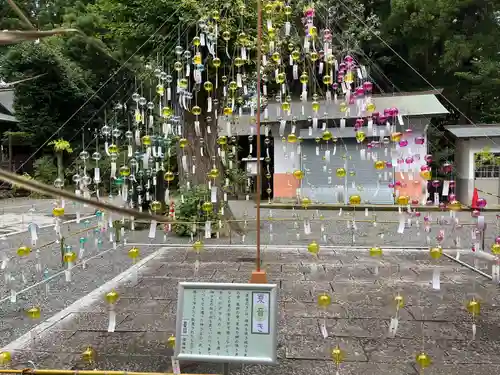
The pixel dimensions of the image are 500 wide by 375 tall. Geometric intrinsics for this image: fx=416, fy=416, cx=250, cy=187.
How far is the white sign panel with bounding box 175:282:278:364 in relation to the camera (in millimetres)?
2689

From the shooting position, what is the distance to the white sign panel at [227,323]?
8.82 ft

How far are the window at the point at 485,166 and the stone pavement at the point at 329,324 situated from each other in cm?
1169

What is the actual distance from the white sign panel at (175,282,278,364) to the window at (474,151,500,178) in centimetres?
1703

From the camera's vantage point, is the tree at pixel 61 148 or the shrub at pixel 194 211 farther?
the tree at pixel 61 148

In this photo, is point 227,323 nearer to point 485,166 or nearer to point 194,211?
point 194,211

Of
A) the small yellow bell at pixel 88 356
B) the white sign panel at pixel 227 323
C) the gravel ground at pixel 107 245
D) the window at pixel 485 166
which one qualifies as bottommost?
the gravel ground at pixel 107 245

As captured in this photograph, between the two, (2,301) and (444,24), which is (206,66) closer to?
(2,301)

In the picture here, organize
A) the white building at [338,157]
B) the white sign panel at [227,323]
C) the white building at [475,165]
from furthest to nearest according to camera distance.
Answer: the white building at [475,165] → the white building at [338,157] → the white sign panel at [227,323]

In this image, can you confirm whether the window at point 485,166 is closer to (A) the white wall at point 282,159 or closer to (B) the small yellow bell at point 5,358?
(A) the white wall at point 282,159

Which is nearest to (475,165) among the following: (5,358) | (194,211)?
(194,211)

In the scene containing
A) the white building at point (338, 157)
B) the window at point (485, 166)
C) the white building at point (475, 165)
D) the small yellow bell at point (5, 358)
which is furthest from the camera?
the window at point (485, 166)

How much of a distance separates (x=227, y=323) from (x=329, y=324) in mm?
2129

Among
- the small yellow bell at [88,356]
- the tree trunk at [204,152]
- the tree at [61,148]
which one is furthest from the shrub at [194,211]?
the small yellow bell at [88,356]

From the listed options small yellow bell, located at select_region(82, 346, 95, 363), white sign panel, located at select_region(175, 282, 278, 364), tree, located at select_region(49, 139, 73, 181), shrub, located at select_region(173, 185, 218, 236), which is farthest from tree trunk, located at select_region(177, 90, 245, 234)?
white sign panel, located at select_region(175, 282, 278, 364)
